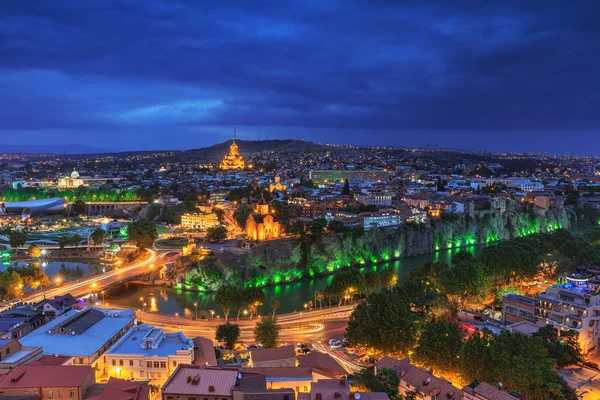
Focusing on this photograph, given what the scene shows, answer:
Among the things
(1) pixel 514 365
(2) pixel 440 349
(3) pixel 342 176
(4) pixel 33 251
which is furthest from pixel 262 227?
(3) pixel 342 176

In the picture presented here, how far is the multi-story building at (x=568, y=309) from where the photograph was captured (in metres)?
15.7

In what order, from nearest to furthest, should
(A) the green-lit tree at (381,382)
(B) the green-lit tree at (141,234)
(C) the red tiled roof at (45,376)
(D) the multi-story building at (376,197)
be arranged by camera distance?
(C) the red tiled roof at (45,376), (A) the green-lit tree at (381,382), (B) the green-lit tree at (141,234), (D) the multi-story building at (376,197)

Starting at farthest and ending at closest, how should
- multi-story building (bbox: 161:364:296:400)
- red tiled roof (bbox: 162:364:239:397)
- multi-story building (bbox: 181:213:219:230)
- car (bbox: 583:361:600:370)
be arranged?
multi-story building (bbox: 181:213:219:230) < car (bbox: 583:361:600:370) < red tiled roof (bbox: 162:364:239:397) < multi-story building (bbox: 161:364:296:400)

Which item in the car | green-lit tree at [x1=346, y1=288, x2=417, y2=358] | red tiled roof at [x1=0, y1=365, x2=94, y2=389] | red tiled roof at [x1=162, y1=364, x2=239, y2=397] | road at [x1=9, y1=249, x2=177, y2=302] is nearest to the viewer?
red tiled roof at [x1=162, y1=364, x2=239, y2=397]

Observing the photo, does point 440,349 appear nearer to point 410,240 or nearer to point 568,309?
point 568,309

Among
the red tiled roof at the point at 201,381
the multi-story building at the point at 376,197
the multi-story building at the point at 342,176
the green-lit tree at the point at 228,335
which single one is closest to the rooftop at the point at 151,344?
the green-lit tree at the point at 228,335

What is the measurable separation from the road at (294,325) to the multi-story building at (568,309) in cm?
696

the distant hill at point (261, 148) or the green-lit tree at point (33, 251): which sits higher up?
the distant hill at point (261, 148)

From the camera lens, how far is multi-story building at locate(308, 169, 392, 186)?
239ft

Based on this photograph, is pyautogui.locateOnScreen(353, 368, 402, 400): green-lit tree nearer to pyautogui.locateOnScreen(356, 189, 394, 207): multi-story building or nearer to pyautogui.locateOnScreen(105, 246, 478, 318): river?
pyautogui.locateOnScreen(105, 246, 478, 318): river

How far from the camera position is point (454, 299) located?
20359 millimetres

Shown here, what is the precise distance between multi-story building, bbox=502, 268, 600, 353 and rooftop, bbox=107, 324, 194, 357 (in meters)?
12.6

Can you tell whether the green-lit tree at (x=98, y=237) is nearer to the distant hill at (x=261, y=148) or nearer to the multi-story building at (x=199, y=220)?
the multi-story building at (x=199, y=220)

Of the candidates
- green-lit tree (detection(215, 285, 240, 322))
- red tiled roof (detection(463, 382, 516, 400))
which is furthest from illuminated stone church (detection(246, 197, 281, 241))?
red tiled roof (detection(463, 382, 516, 400))
